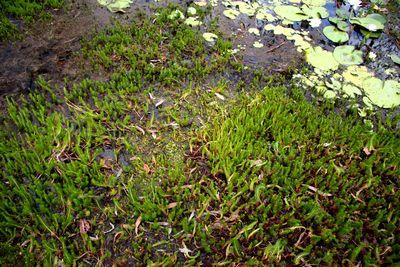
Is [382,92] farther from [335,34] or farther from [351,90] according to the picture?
[335,34]

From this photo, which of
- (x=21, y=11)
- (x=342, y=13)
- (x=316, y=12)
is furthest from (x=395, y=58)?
(x=21, y=11)

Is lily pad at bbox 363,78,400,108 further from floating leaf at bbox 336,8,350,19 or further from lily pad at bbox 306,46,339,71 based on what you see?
floating leaf at bbox 336,8,350,19

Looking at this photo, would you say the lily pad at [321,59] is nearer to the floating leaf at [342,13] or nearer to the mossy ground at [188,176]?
the mossy ground at [188,176]

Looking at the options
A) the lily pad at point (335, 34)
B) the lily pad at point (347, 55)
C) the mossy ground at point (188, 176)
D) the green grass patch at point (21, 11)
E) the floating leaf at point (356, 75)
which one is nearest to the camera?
the mossy ground at point (188, 176)

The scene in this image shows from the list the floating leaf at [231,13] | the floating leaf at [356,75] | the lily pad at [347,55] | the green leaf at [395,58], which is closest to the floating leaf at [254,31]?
the floating leaf at [231,13]

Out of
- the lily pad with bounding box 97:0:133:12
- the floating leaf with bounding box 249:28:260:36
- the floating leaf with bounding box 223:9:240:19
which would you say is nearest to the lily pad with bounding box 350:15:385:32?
the floating leaf with bounding box 249:28:260:36

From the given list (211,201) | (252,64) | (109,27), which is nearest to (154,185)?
(211,201)
